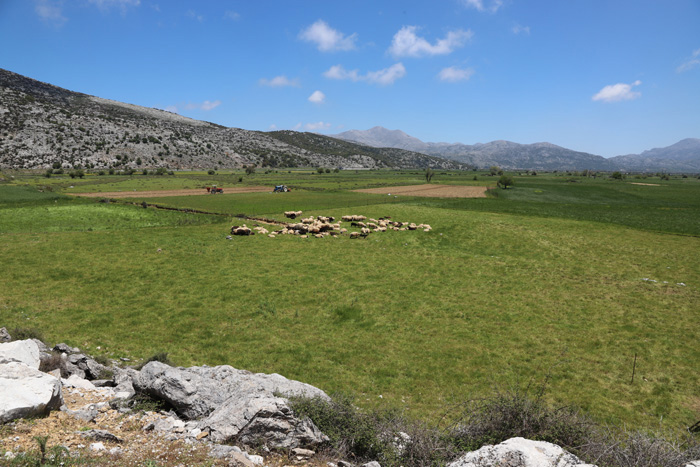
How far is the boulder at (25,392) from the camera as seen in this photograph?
7.66m

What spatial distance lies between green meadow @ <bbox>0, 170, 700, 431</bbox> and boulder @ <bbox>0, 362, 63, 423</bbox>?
622 centimetres

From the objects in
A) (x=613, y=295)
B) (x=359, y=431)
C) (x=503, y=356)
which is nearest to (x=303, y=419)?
(x=359, y=431)

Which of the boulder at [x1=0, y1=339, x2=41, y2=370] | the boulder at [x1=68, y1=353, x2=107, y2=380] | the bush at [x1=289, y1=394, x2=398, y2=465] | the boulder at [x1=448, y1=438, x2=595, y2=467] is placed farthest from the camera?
the boulder at [x1=68, y1=353, x2=107, y2=380]

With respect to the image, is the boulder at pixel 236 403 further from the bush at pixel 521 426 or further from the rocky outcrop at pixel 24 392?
the bush at pixel 521 426

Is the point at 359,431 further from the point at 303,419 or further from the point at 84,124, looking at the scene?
the point at 84,124

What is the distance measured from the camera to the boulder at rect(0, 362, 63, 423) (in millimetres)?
7656

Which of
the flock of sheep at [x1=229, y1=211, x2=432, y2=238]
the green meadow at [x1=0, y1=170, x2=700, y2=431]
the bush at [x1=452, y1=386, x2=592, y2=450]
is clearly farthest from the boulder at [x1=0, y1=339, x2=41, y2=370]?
the flock of sheep at [x1=229, y1=211, x2=432, y2=238]

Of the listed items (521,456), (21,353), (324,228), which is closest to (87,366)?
(21,353)

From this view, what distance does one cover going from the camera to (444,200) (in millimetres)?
80312

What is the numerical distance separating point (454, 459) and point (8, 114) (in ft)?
768

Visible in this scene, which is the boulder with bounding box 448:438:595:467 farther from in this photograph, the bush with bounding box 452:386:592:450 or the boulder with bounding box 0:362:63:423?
the boulder with bounding box 0:362:63:423

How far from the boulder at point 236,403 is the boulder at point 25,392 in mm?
1975

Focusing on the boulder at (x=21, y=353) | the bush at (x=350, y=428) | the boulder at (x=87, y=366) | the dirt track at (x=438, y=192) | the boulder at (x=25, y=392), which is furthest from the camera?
the dirt track at (x=438, y=192)

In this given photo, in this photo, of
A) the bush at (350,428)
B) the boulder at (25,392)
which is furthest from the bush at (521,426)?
the boulder at (25,392)
